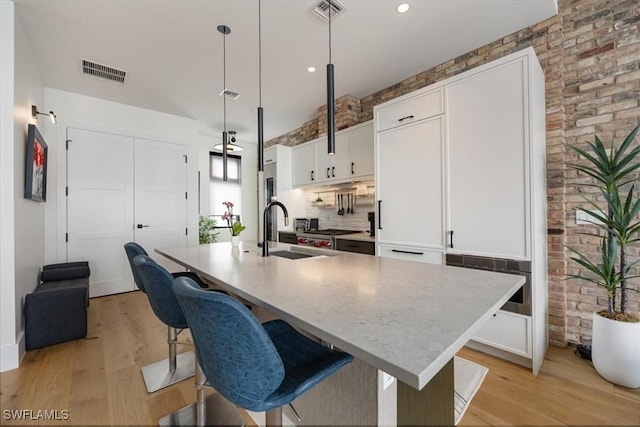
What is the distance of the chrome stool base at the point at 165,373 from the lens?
1.90 meters

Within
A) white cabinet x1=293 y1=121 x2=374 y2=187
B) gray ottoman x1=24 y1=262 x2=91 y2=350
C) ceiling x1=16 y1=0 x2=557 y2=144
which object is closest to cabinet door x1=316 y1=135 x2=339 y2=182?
white cabinet x1=293 y1=121 x2=374 y2=187

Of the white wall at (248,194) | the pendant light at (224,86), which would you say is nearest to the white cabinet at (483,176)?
the pendant light at (224,86)

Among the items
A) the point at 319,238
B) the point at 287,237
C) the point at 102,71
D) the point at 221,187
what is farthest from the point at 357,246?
the point at 221,187

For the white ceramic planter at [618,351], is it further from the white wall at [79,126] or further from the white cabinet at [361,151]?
the white wall at [79,126]

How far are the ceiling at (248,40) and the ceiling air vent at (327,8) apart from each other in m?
0.05

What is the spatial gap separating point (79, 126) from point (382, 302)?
4810mm

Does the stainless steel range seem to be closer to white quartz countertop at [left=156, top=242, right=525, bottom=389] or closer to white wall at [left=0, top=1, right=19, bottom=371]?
white quartz countertop at [left=156, top=242, right=525, bottom=389]

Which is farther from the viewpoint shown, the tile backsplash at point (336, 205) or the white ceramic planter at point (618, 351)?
the tile backsplash at point (336, 205)

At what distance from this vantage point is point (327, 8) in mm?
2250

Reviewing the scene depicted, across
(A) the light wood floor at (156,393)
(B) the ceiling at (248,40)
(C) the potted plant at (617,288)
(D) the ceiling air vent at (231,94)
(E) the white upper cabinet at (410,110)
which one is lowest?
(A) the light wood floor at (156,393)

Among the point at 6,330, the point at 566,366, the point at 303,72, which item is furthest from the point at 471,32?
the point at 6,330

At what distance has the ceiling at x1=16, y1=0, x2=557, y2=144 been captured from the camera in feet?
7.44

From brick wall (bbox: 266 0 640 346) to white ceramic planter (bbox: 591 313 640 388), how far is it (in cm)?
43

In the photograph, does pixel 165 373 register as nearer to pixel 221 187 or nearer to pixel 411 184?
pixel 411 184
